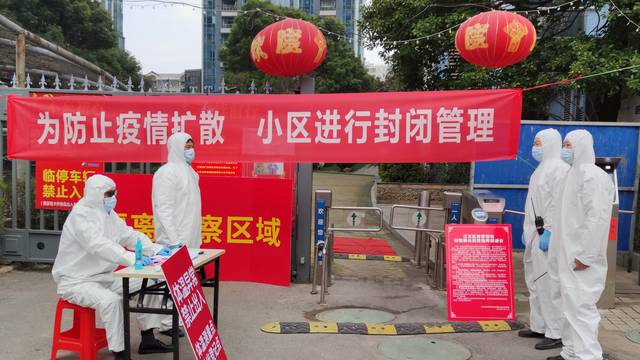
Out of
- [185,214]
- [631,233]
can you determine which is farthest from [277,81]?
[185,214]

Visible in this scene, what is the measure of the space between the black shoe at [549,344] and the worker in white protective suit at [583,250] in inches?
16.4

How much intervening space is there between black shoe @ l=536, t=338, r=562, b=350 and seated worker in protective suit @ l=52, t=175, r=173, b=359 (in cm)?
339

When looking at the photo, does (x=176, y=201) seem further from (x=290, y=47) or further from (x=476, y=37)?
(x=476, y=37)

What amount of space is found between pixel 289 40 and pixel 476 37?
7.50 ft

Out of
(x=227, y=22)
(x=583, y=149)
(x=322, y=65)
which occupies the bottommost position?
(x=583, y=149)

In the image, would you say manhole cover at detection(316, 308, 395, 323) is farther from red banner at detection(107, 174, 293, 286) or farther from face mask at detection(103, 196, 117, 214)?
face mask at detection(103, 196, 117, 214)

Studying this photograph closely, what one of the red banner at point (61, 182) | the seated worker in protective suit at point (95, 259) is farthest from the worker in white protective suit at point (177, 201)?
the red banner at point (61, 182)

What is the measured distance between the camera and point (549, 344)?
4.91 metres

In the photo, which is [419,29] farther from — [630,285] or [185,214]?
[185,214]

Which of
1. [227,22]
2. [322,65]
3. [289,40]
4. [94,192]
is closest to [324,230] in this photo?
[289,40]

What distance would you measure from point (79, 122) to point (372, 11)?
335 inches

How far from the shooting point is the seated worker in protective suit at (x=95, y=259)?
4070 millimetres

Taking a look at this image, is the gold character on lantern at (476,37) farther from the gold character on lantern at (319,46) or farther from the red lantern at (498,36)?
the gold character on lantern at (319,46)

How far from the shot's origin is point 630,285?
7172 millimetres
